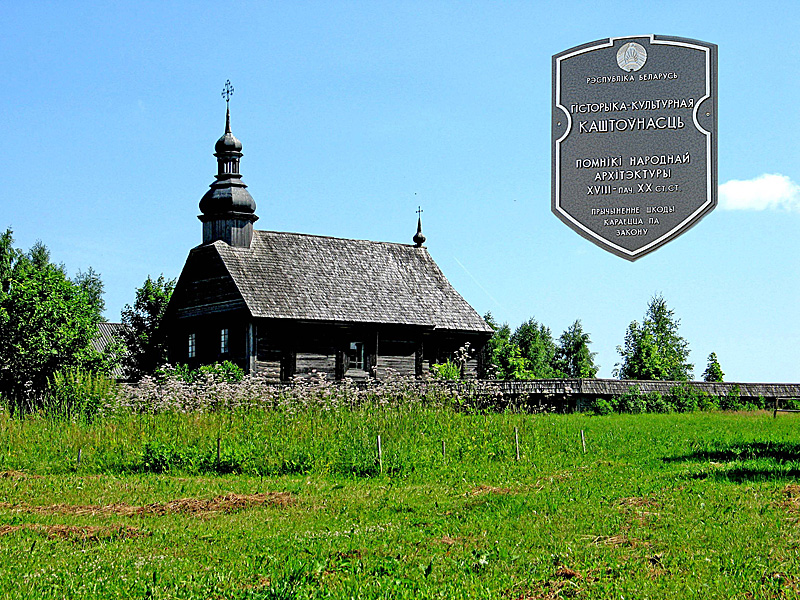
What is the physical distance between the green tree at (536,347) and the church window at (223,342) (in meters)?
26.5

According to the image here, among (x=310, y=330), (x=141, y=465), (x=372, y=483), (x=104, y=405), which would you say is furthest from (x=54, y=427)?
(x=310, y=330)

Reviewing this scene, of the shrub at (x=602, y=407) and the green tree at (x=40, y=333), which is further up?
the green tree at (x=40, y=333)

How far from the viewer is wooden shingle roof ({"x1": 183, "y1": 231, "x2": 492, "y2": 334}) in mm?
34562

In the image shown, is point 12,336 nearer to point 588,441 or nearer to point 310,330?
point 310,330

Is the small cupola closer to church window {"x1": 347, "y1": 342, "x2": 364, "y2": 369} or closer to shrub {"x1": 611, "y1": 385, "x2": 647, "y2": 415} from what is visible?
church window {"x1": 347, "y1": 342, "x2": 364, "y2": 369}

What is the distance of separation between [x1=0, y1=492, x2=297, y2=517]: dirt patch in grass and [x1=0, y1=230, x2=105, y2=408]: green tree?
67.0 ft

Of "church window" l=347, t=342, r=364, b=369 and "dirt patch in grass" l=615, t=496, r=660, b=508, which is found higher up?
"church window" l=347, t=342, r=364, b=369

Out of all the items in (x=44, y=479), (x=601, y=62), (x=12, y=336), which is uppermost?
(x=601, y=62)

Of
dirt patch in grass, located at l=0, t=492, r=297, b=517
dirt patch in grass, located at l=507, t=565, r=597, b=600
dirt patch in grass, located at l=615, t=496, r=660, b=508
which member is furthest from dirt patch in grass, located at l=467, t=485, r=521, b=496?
dirt patch in grass, located at l=507, t=565, r=597, b=600

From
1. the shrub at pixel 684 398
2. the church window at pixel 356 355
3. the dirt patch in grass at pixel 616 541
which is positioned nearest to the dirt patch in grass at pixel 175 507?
the dirt patch in grass at pixel 616 541

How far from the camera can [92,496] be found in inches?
539

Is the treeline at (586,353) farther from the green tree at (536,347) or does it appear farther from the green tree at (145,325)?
the green tree at (145,325)

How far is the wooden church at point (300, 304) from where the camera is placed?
112 feet

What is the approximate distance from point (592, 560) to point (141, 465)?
10.1 meters
